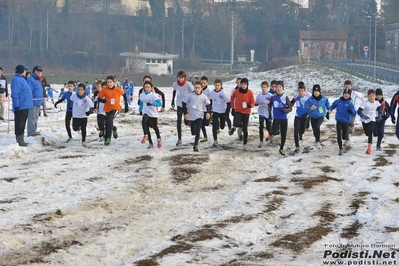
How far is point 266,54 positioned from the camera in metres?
110

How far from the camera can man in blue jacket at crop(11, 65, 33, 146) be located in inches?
643

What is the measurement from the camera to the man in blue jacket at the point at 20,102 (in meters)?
16.3

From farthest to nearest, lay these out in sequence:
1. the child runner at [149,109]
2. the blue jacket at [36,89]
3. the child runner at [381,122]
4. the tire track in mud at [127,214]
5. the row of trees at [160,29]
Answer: the row of trees at [160,29] → the blue jacket at [36,89] → the child runner at [381,122] → the child runner at [149,109] → the tire track in mud at [127,214]

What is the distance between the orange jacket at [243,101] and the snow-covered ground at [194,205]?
0.94 meters

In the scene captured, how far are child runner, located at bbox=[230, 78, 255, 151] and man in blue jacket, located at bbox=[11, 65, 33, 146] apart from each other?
4.66 metres

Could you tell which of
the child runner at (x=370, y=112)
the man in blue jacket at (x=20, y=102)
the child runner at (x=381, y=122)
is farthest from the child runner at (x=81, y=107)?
the child runner at (x=381, y=122)

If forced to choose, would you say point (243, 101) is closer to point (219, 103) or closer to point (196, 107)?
point (196, 107)

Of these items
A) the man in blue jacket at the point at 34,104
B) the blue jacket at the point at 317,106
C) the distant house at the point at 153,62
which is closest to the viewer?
the blue jacket at the point at 317,106

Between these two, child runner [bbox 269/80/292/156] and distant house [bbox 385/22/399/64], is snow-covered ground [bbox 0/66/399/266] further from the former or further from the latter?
distant house [bbox 385/22/399/64]

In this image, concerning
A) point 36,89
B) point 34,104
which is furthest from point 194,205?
point 36,89

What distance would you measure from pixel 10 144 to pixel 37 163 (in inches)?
98.2

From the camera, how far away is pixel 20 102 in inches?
656

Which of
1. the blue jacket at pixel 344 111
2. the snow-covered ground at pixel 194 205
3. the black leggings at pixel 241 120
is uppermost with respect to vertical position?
the blue jacket at pixel 344 111

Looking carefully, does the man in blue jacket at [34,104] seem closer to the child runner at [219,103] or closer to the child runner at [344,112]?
the child runner at [219,103]
